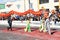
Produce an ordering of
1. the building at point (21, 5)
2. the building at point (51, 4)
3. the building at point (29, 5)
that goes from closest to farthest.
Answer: the building at point (51, 4), the building at point (29, 5), the building at point (21, 5)

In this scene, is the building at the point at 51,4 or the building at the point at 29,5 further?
the building at the point at 29,5

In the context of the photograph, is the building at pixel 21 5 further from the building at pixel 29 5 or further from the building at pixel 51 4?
the building at pixel 51 4

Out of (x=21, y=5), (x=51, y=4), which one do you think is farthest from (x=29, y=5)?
(x=51, y=4)

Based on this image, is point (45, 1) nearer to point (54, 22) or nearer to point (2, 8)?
point (2, 8)

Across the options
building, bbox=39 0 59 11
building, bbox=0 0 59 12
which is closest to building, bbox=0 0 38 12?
building, bbox=0 0 59 12

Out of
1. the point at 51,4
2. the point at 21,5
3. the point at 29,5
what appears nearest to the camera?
the point at 51,4

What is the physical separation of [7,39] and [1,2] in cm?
4509

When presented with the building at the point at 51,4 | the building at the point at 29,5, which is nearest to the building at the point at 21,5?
the building at the point at 29,5

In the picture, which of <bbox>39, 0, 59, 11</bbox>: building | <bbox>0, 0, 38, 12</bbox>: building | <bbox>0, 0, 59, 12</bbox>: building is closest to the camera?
<bbox>39, 0, 59, 11</bbox>: building

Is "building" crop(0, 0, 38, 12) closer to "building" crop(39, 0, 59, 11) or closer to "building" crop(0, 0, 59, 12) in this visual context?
"building" crop(0, 0, 59, 12)

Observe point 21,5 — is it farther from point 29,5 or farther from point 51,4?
point 51,4

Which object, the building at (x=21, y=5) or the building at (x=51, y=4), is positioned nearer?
the building at (x=51, y=4)

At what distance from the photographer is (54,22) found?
37156 millimetres

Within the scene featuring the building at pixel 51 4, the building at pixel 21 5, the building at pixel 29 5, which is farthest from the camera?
the building at pixel 21 5
